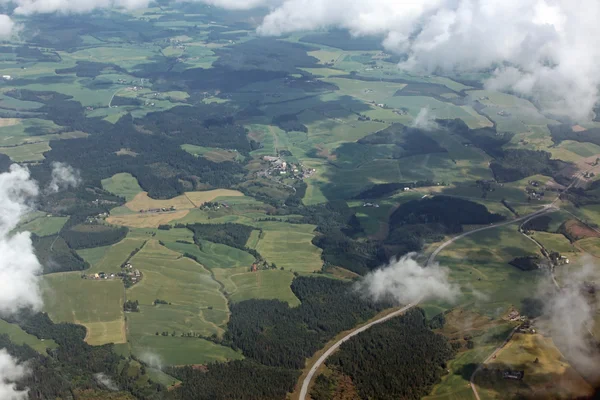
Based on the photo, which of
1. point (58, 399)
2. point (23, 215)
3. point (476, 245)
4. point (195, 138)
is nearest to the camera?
point (58, 399)

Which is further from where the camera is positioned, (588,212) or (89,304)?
(588,212)

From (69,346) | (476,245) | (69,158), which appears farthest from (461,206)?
(69,158)

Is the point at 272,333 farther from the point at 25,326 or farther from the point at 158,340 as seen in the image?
the point at 25,326

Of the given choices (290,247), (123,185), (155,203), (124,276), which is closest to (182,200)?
(155,203)

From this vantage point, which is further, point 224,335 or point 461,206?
point 461,206

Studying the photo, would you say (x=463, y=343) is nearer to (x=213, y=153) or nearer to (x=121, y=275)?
(x=121, y=275)
